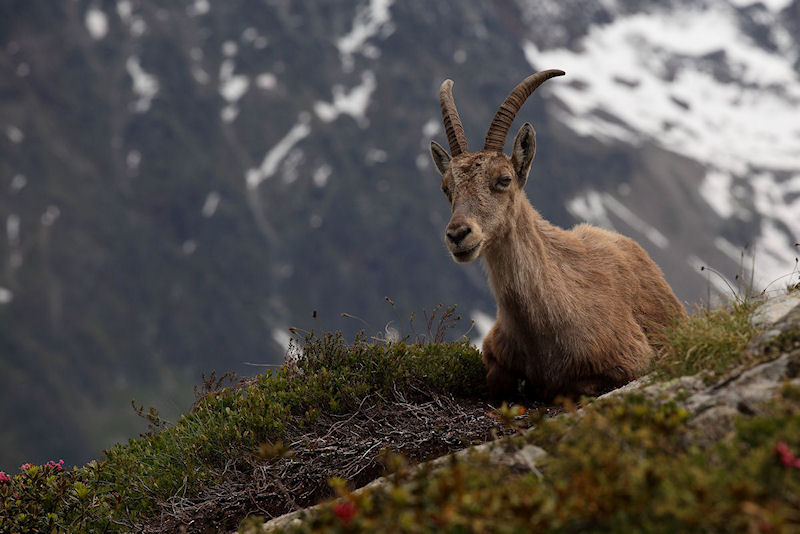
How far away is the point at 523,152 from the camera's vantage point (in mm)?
8680

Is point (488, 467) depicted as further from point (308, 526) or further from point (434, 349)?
point (434, 349)

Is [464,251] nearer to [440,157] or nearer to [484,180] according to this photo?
[484,180]

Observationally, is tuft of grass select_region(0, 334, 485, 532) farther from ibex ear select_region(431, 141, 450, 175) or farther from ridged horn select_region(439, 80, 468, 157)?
ridged horn select_region(439, 80, 468, 157)

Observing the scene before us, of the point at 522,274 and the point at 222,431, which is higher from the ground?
the point at 522,274

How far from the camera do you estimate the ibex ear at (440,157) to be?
9258 mm

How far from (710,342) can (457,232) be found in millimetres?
2793

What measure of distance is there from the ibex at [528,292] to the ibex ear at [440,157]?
0.85ft

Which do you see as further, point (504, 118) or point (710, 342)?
point (504, 118)

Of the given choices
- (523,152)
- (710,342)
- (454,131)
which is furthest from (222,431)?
(710,342)

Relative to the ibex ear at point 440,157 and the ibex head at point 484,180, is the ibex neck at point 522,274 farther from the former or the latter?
the ibex ear at point 440,157

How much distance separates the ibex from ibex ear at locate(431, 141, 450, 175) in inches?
10.2

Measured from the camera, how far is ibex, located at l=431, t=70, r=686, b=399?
8055 millimetres

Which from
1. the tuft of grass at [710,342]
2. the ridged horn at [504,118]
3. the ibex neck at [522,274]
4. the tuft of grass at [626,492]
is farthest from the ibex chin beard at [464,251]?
the tuft of grass at [626,492]

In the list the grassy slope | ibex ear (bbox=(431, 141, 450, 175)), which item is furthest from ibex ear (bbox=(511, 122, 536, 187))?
the grassy slope
